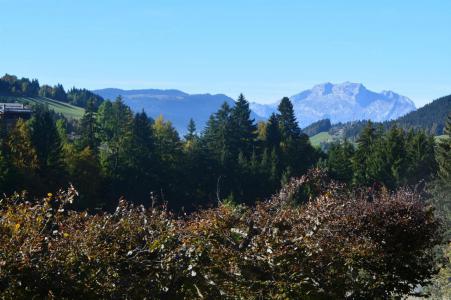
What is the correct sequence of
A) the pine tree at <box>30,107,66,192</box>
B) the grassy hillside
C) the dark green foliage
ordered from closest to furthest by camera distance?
the pine tree at <box>30,107,66,192</box> < the dark green foliage < the grassy hillside

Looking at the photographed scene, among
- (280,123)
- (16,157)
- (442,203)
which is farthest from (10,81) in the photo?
(442,203)

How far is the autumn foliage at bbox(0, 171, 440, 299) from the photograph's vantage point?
681 centimetres

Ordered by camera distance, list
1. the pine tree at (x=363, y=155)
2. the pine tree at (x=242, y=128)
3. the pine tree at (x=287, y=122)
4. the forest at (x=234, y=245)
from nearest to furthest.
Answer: the forest at (x=234, y=245) → the pine tree at (x=363, y=155) → the pine tree at (x=242, y=128) → the pine tree at (x=287, y=122)

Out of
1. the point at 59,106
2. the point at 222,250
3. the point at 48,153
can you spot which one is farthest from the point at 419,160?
the point at 59,106

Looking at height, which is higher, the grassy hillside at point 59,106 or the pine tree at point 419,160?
the grassy hillside at point 59,106

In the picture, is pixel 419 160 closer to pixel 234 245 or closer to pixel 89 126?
pixel 89 126

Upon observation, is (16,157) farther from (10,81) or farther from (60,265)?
(10,81)

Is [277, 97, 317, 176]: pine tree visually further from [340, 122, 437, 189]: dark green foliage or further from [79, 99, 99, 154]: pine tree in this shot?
[79, 99, 99, 154]: pine tree

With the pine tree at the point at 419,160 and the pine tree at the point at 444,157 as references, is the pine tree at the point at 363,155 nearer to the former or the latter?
the pine tree at the point at 419,160

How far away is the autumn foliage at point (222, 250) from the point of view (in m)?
6.81

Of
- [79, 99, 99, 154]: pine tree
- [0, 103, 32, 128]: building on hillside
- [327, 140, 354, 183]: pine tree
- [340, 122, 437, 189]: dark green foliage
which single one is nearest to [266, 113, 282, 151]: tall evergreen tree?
[327, 140, 354, 183]: pine tree

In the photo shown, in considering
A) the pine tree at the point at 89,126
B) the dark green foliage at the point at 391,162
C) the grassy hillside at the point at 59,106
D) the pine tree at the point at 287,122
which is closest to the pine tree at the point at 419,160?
the dark green foliage at the point at 391,162

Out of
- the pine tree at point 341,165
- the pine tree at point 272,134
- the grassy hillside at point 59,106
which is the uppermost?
the grassy hillside at point 59,106

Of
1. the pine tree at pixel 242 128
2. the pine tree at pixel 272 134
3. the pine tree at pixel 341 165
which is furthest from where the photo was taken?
the pine tree at pixel 272 134
